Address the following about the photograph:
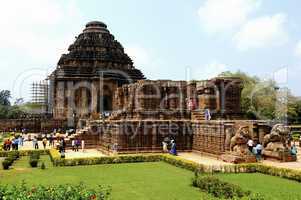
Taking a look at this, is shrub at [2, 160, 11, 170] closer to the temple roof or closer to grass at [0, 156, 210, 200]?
grass at [0, 156, 210, 200]

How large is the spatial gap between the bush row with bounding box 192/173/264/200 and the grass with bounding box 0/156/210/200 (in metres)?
0.25

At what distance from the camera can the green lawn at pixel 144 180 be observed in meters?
11.6

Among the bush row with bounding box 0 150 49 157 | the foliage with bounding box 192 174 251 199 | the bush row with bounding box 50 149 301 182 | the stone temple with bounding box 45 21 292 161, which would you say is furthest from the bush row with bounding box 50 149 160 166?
the foliage with bounding box 192 174 251 199

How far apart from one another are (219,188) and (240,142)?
297 inches

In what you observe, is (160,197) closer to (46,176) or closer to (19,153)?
(46,176)

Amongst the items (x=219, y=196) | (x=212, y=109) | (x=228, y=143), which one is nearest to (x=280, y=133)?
(x=228, y=143)

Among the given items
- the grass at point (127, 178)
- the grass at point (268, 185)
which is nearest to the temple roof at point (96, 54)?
the grass at point (127, 178)

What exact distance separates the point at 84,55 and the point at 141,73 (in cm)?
729

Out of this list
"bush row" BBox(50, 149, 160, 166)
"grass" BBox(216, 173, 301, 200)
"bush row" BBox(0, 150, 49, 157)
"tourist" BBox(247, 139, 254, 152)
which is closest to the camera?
"grass" BBox(216, 173, 301, 200)

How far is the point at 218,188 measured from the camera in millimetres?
11148

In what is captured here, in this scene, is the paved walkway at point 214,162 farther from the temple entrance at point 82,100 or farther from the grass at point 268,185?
the temple entrance at point 82,100

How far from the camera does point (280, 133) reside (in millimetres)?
18875

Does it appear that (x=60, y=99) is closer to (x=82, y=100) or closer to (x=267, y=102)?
(x=82, y=100)

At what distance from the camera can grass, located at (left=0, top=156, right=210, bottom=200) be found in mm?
11688
